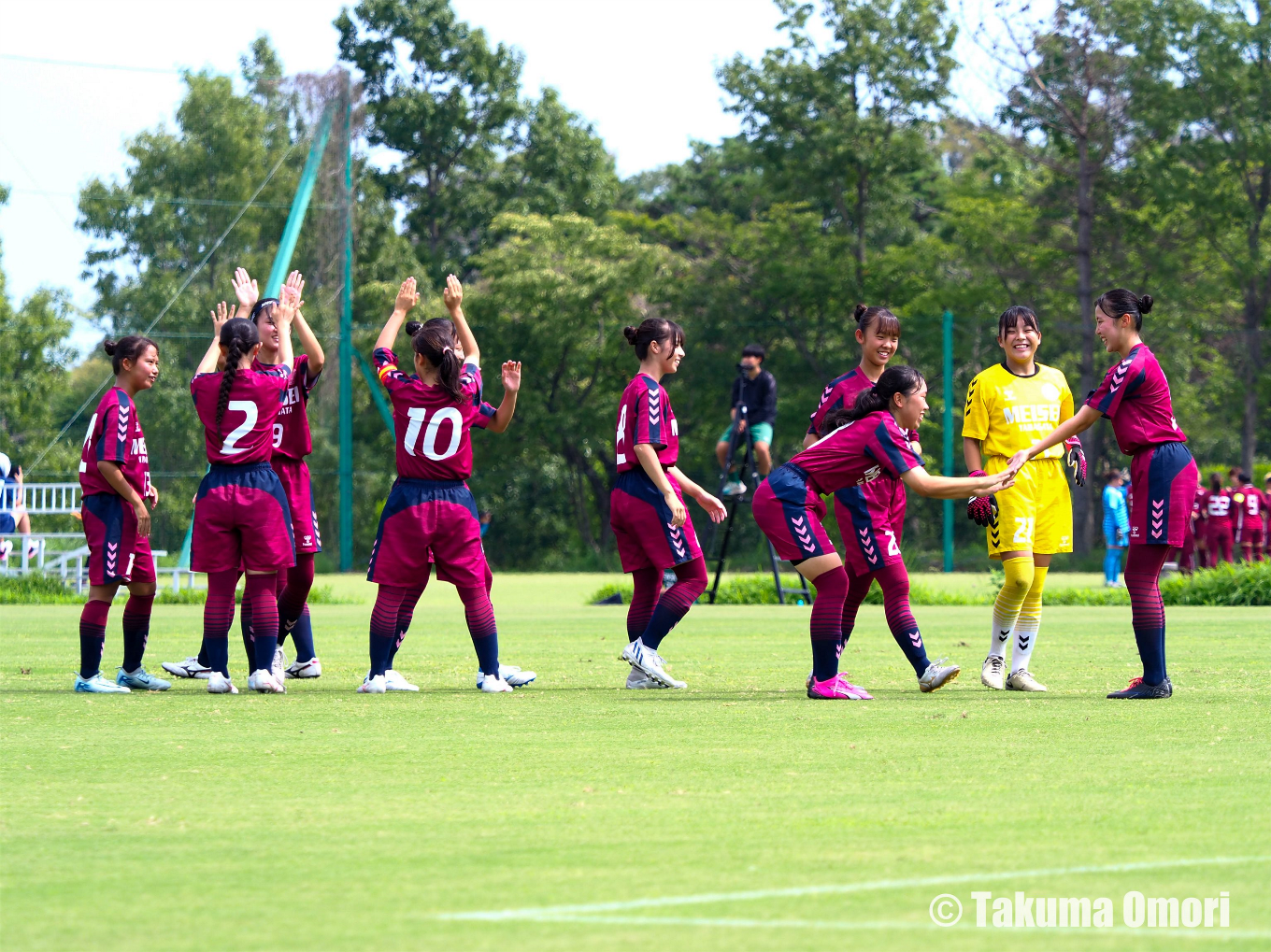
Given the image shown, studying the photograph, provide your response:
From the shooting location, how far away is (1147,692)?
322 inches

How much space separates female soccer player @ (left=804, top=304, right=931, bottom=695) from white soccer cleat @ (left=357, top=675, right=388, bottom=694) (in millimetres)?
2262

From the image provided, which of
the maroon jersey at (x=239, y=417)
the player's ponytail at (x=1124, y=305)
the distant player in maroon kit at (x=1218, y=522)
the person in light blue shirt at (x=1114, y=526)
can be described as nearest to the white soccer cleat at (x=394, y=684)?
the maroon jersey at (x=239, y=417)

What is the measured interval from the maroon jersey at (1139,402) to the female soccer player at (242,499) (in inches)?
170

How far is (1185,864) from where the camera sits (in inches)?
162

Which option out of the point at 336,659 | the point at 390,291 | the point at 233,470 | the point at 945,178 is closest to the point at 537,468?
the point at 390,291

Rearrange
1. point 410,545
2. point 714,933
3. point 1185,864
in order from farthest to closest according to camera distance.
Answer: point 410,545 → point 1185,864 → point 714,933

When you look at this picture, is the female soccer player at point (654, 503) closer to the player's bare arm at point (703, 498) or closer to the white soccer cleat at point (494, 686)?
the player's bare arm at point (703, 498)

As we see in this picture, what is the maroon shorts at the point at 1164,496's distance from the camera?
825 cm

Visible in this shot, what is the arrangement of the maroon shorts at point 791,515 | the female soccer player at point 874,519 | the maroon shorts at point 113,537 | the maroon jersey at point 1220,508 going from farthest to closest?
the maroon jersey at point 1220,508 → the maroon shorts at point 113,537 → the female soccer player at point 874,519 → the maroon shorts at point 791,515

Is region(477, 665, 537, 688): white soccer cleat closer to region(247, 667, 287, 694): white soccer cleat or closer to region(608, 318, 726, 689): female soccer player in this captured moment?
region(608, 318, 726, 689): female soccer player

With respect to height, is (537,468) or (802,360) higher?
(802,360)

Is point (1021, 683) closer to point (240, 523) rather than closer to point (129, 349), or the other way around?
point (240, 523)

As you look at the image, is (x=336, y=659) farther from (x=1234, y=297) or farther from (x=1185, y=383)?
(x=1234, y=297)

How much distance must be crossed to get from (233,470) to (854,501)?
3.32m
